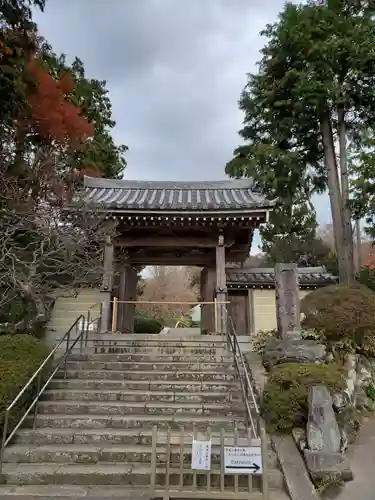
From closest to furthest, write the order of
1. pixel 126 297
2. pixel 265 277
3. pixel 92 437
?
pixel 92 437, pixel 126 297, pixel 265 277

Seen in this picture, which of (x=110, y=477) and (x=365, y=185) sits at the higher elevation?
(x=365, y=185)

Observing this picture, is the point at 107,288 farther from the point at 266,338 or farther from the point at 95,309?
the point at 266,338

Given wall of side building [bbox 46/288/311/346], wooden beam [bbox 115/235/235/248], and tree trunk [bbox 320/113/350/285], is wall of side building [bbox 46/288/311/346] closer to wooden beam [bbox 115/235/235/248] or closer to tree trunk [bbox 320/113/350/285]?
tree trunk [bbox 320/113/350/285]

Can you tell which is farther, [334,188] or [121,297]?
[334,188]

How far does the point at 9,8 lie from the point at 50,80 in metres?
8.66

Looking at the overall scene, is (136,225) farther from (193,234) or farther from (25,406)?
(25,406)

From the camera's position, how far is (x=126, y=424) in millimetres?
5574

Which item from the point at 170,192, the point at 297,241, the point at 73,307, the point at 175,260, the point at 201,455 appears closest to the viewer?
the point at 201,455

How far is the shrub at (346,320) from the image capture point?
324 inches

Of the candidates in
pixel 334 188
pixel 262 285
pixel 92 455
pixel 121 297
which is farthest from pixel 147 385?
pixel 334 188

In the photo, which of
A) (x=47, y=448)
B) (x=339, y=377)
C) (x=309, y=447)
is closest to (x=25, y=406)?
(x=47, y=448)

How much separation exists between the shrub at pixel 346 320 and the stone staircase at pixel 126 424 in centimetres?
236

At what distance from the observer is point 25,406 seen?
222 inches

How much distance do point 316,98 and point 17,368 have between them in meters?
13.6
